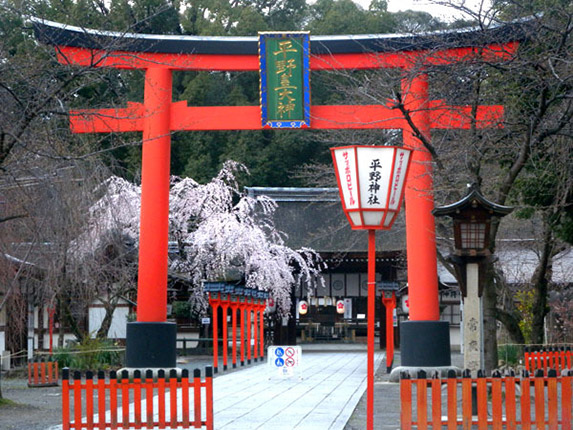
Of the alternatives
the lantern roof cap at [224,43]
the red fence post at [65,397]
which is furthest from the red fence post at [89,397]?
the lantern roof cap at [224,43]

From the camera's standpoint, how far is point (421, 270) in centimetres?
1672

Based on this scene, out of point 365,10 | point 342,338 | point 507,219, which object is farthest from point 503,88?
point 365,10

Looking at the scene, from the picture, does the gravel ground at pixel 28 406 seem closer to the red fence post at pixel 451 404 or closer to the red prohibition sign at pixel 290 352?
the red prohibition sign at pixel 290 352

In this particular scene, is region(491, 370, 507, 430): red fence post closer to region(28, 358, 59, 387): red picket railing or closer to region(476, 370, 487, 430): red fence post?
region(476, 370, 487, 430): red fence post

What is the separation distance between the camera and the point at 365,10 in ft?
150

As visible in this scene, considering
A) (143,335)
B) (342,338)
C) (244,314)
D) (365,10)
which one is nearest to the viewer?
(143,335)

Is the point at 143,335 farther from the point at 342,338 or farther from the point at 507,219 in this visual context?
the point at 342,338

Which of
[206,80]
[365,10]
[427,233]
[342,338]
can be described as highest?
[365,10]

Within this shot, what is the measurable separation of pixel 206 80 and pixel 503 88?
1091 inches

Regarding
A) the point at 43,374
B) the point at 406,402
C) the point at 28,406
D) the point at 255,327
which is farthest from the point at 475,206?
the point at 255,327

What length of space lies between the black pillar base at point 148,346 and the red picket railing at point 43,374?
272cm

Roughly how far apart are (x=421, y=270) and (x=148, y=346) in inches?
224

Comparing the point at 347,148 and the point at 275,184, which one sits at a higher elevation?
the point at 275,184

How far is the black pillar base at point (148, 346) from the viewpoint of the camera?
54.2ft
